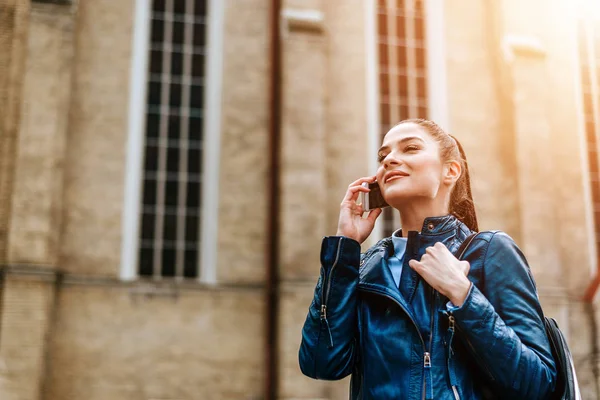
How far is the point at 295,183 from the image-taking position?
12.3 meters

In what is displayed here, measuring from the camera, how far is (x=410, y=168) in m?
2.32

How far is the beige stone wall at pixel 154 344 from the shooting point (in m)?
11.9

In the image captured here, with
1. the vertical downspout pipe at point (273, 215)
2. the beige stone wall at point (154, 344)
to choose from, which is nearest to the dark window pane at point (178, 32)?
the vertical downspout pipe at point (273, 215)

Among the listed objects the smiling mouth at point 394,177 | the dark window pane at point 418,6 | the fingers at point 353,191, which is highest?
the dark window pane at point 418,6

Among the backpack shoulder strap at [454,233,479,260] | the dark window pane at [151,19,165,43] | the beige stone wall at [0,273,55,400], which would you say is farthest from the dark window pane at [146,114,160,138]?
the backpack shoulder strap at [454,233,479,260]

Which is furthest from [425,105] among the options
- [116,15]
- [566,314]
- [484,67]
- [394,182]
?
[394,182]

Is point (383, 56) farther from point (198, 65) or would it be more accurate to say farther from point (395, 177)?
point (395, 177)

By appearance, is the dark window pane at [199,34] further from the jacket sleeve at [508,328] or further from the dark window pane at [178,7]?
the jacket sleeve at [508,328]

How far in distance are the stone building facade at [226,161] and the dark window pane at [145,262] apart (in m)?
0.02

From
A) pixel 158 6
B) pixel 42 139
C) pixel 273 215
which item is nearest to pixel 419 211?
pixel 273 215

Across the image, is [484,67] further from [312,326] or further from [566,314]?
[312,326]

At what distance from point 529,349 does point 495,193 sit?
12384mm

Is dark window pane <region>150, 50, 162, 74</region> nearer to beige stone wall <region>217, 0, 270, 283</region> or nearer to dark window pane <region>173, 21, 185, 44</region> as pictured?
dark window pane <region>173, 21, 185, 44</region>

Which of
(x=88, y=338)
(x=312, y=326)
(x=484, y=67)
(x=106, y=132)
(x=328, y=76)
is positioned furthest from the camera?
(x=484, y=67)
